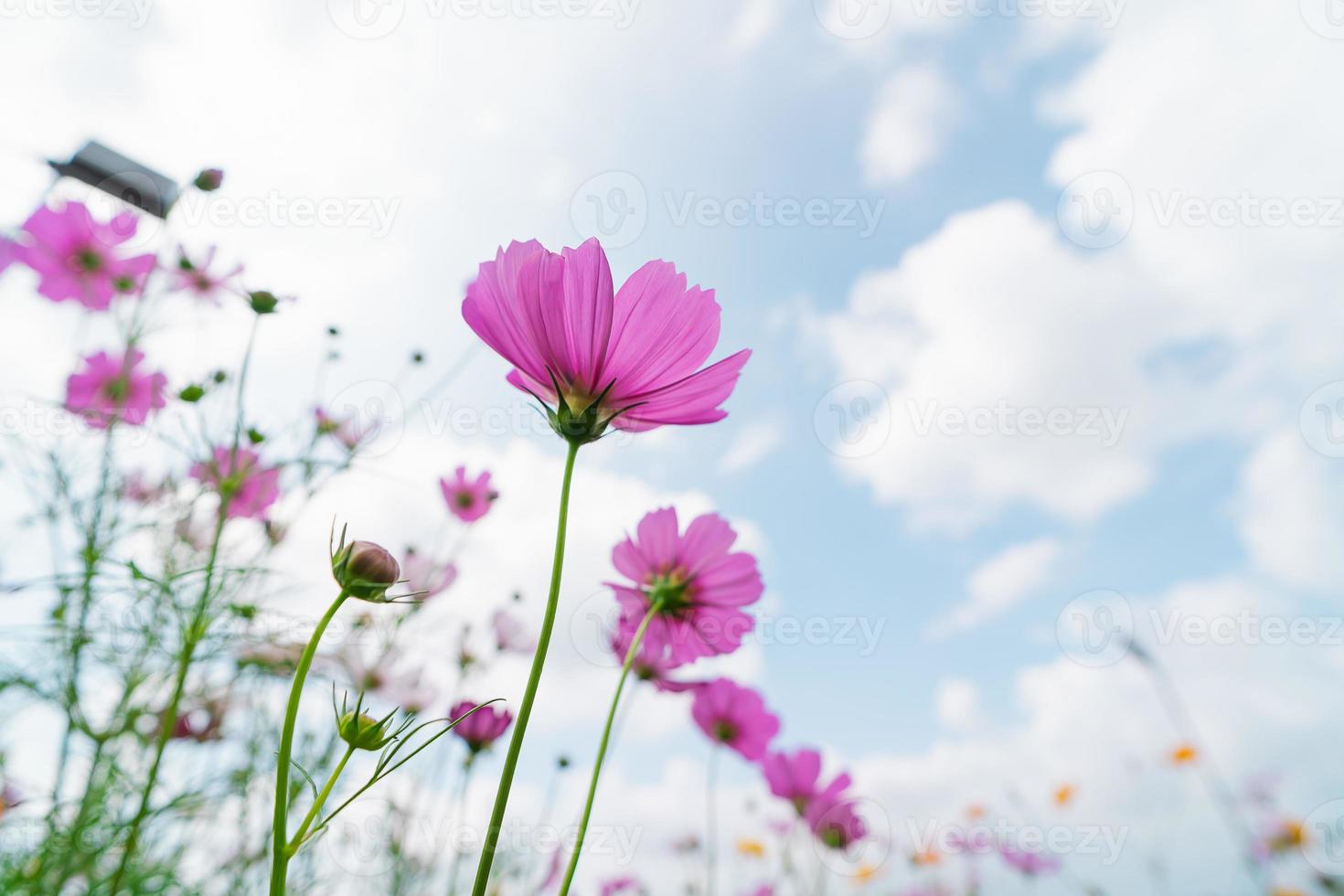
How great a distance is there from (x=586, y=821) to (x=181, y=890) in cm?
111

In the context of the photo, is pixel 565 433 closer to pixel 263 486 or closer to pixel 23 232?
pixel 263 486

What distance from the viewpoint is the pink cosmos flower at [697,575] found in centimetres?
60

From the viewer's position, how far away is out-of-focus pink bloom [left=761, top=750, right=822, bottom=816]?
4.34 ft

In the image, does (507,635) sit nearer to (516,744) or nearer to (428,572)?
(428,572)

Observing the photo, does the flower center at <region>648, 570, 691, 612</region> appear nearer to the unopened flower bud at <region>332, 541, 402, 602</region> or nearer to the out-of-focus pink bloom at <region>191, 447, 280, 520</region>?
the unopened flower bud at <region>332, 541, 402, 602</region>

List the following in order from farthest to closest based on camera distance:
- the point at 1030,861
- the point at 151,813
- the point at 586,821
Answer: the point at 1030,861 → the point at 151,813 → the point at 586,821

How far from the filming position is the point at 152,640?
93 centimetres

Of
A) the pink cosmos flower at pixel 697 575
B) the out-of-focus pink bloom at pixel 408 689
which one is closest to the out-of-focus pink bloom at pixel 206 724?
the out-of-focus pink bloom at pixel 408 689

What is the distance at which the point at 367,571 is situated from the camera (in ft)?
1.13

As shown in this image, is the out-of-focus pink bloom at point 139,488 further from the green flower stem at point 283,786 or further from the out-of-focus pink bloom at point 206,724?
the green flower stem at point 283,786

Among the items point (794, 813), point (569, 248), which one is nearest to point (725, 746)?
point (794, 813)

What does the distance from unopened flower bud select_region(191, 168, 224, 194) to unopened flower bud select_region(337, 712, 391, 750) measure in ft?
2.95

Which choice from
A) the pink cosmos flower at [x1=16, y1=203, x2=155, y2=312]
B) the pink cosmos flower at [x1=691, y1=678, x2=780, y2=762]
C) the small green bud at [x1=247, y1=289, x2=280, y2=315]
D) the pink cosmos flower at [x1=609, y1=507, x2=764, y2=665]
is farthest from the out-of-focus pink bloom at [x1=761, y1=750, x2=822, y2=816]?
the pink cosmos flower at [x1=16, y1=203, x2=155, y2=312]

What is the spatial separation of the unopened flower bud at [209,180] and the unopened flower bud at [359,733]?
899 mm
